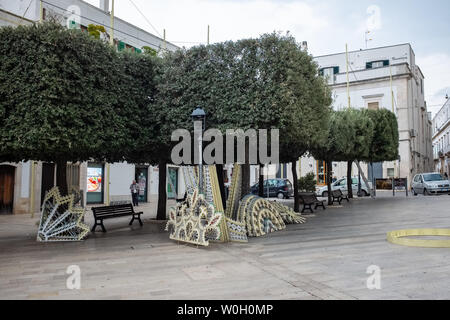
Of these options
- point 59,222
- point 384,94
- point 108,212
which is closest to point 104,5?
point 108,212

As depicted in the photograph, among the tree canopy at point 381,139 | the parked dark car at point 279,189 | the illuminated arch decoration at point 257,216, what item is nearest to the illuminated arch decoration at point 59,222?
the illuminated arch decoration at point 257,216

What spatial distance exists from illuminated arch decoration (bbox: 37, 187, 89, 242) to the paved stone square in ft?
1.21

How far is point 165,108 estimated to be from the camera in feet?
36.9

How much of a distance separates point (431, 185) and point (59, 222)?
82.1ft

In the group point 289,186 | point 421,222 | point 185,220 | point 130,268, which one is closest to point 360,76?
point 289,186

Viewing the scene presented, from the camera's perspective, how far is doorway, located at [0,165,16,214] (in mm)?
17906

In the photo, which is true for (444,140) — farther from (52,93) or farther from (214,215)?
(52,93)

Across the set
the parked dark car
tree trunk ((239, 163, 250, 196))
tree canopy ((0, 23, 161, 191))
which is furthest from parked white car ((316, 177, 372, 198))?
tree canopy ((0, 23, 161, 191))

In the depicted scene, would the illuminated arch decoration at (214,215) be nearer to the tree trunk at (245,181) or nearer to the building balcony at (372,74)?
the tree trunk at (245,181)

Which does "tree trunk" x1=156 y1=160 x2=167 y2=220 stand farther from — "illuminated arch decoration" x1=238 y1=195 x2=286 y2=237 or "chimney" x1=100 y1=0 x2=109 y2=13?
"chimney" x1=100 y1=0 x2=109 y2=13

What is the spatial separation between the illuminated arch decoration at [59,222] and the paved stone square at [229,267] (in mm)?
370
